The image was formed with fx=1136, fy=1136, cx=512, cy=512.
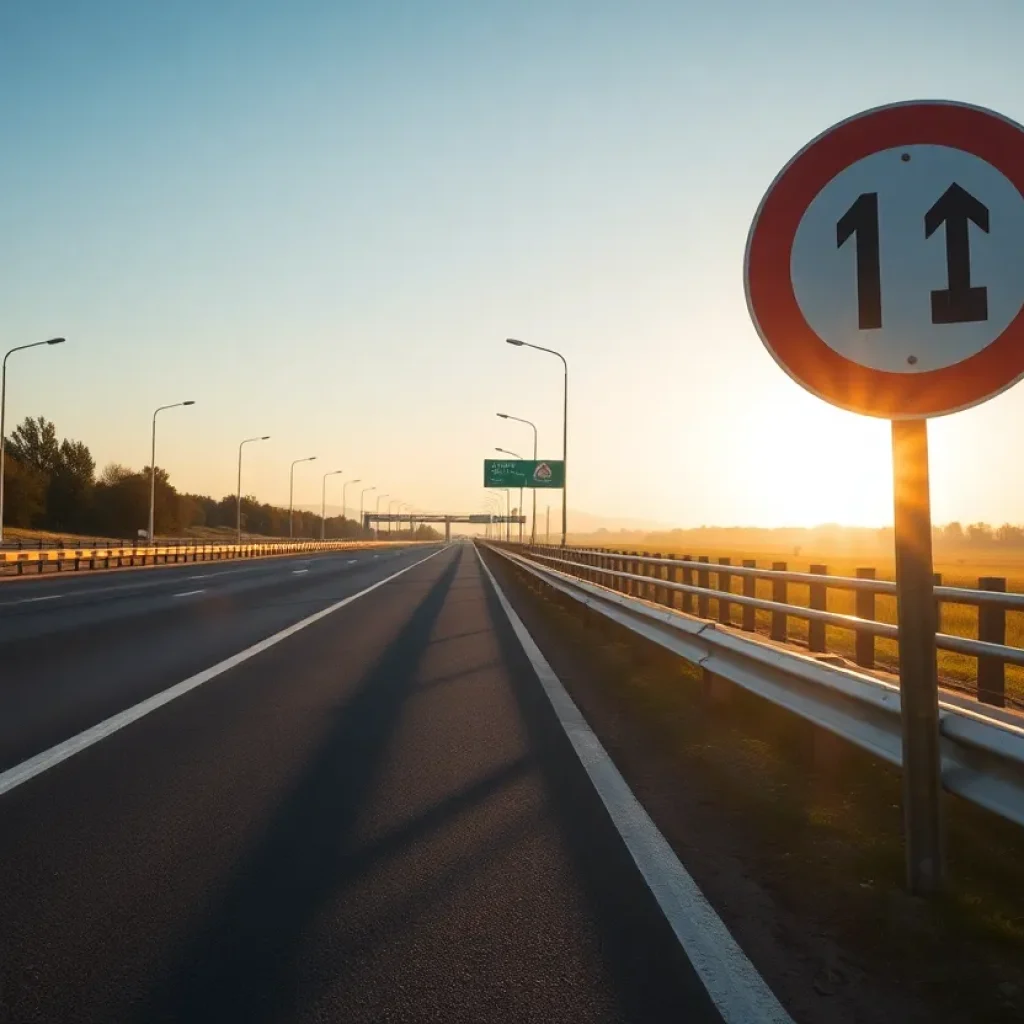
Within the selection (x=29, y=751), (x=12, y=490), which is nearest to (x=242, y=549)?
(x=12, y=490)

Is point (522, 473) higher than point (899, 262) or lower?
higher

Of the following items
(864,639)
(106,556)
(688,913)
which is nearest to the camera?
(688,913)

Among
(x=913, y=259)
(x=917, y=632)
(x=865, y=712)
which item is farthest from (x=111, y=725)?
(x=913, y=259)

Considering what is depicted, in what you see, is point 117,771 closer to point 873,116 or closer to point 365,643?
point 873,116

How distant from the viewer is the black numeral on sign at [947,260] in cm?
384

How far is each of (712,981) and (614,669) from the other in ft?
28.2

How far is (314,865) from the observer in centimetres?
477

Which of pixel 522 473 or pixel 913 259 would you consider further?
pixel 522 473

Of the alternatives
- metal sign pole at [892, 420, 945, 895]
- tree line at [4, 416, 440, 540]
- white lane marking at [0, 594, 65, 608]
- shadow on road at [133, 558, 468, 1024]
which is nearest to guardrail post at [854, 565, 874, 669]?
shadow on road at [133, 558, 468, 1024]

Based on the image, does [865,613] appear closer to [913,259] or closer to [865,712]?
[865,712]

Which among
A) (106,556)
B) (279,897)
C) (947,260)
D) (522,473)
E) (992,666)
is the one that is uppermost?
(522,473)

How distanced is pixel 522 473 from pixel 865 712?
222 feet

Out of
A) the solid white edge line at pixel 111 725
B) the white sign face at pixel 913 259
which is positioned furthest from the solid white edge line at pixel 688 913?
the solid white edge line at pixel 111 725

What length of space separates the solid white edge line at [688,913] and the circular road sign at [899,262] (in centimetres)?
192
